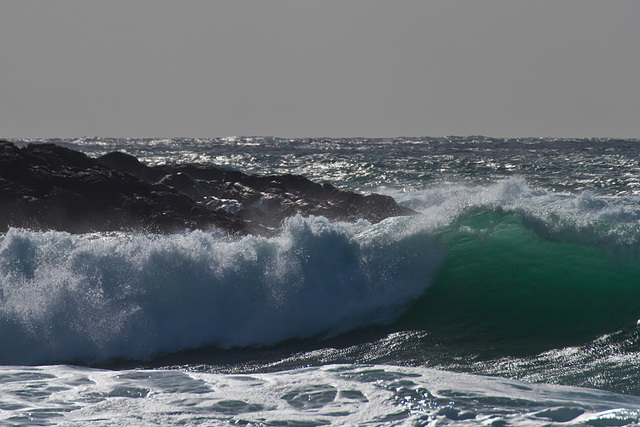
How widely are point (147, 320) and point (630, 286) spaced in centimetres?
630

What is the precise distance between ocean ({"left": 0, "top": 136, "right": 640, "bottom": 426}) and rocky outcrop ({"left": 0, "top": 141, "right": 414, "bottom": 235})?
13.0 feet

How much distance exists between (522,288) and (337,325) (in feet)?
8.70

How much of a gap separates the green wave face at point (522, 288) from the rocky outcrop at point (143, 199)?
5276mm

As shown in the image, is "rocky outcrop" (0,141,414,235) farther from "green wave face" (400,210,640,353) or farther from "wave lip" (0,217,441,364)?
"green wave face" (400,210,640,353)

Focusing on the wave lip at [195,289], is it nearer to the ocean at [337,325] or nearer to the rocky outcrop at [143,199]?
the ocean at [337,325]

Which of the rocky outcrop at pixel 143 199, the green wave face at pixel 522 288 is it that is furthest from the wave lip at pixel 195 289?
the rocky outcrop at pixel 143 199

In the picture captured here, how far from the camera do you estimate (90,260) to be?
29.0 feet

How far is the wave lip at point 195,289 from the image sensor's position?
7.94m

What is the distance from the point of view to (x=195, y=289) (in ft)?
28.5

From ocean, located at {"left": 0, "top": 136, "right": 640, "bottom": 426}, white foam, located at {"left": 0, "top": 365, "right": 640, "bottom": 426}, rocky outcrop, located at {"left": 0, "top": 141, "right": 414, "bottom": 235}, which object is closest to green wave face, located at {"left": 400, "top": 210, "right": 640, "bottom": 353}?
ocean, located at {"left": 0, "top": 136, "right": 640, "bottom": 426}

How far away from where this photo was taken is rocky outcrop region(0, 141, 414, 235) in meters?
13.3

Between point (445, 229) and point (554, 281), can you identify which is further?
point (445, 229)

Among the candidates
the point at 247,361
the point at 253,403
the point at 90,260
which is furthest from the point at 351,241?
the point at 253,403

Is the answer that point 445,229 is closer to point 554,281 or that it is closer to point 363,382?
point 554,281
